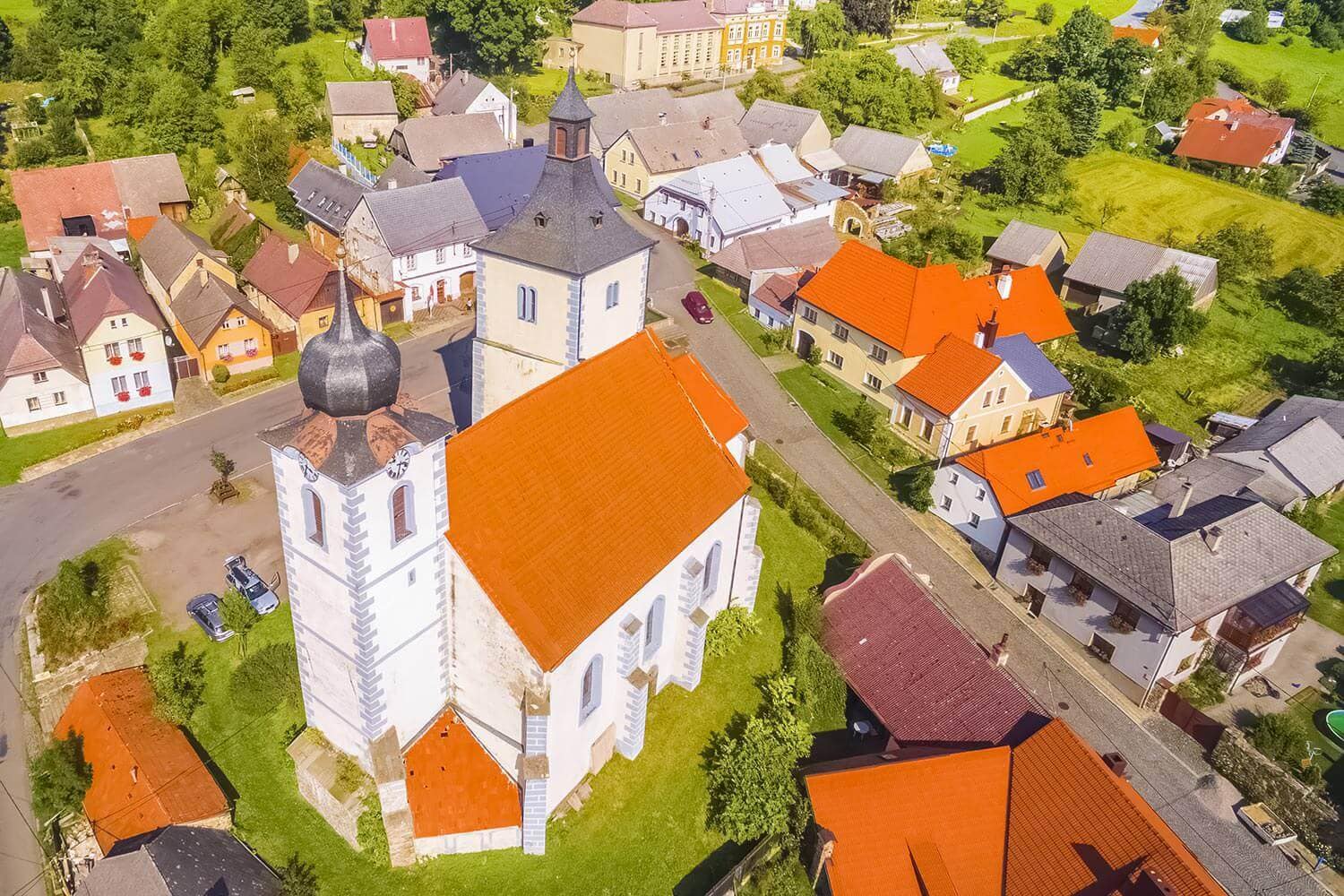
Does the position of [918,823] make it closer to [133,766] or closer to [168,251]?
[133,766]

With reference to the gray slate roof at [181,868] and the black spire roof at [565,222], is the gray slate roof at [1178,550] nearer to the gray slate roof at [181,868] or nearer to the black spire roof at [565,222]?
the black spire roof at [565,222]

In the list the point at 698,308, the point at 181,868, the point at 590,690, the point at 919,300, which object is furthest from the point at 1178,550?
the point at 181,868

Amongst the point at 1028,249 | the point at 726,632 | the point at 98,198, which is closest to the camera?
the point at 726,632

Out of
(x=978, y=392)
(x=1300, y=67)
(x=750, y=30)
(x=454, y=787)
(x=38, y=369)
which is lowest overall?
(x=454, y=787)

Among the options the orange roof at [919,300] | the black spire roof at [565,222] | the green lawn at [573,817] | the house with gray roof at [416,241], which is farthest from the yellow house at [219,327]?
the orange roof at [919,300]

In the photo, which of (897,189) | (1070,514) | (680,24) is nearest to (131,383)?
(1070,514)

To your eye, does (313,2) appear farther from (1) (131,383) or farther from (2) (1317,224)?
(2) (1317,224)
